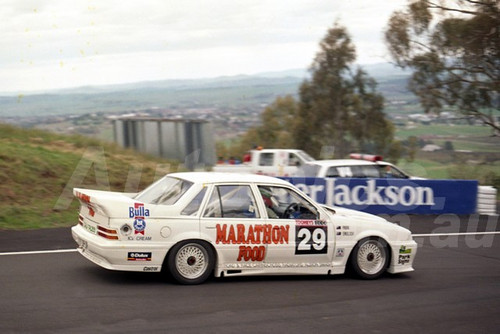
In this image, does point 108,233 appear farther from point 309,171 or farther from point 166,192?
point 309,171

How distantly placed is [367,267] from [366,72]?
1211 inches

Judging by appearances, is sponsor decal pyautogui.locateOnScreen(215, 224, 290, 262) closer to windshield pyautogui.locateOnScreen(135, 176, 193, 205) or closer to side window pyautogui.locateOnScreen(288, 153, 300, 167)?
windshield pyautogui.locateOnScreen(135, 176, 193, 205)

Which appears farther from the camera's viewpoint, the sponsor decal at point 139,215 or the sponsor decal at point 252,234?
the sponsor decal at point 252,234

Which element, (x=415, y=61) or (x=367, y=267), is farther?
(x=415, y=61)

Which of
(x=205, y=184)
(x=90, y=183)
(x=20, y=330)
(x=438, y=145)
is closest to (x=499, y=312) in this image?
(x=205, y=184)

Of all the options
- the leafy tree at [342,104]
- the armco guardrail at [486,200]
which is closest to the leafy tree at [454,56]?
the leafy tree at [342,104]

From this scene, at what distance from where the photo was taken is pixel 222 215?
8.78 m

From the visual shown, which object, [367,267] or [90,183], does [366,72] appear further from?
[367,267]

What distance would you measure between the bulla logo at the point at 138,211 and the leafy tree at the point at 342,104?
3106cm

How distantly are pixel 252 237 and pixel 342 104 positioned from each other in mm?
31327

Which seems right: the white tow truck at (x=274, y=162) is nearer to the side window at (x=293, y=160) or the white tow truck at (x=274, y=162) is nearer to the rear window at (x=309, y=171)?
the side window at (x=293, y=160)

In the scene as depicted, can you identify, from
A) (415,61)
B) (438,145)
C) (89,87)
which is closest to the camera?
(415,61)

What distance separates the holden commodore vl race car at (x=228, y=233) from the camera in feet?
27.3

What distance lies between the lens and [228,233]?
870 cm
